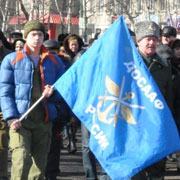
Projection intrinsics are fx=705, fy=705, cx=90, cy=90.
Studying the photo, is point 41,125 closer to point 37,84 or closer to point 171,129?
point 37,84

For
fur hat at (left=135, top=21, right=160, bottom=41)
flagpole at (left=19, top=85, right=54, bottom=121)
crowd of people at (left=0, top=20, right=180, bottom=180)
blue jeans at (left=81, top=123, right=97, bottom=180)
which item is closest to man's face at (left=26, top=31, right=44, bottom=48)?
crowd of people at (left=0, top=20, right=180, bottom=180)

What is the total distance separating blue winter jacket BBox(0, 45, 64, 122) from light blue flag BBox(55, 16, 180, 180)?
0.41 m

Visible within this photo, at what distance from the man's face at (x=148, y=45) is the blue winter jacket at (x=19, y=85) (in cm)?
99

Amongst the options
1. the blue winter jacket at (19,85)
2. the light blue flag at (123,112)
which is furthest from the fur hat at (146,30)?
the blue winter jacket at (19,85)

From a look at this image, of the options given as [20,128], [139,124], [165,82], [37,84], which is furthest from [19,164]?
[165,82]

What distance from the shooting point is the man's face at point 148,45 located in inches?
281

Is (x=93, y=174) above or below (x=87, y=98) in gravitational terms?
below

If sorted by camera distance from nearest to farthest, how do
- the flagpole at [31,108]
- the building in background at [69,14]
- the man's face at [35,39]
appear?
1. the flagpole at [31,108]
2. the man's face at [35,39]
3. the building in background at [69,14]

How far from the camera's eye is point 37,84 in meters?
7.08

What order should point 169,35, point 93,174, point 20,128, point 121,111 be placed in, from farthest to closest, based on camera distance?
point 169,35, point 93,174, point 20,128, point 121,111

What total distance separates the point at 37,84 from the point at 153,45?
4.08 feet

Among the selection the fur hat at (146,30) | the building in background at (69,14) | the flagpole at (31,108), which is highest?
the fur hat at (146,30)

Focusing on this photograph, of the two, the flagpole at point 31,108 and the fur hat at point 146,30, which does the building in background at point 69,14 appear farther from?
the flagpole at point 31,108

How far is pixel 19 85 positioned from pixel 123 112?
3.74ft
